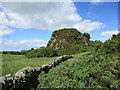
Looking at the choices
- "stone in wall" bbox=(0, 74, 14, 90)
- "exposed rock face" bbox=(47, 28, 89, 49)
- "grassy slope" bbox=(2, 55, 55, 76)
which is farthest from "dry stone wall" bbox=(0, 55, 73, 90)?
"exposed rock face" bbox=(47, 28, 89, 49)

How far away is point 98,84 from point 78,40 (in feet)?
109

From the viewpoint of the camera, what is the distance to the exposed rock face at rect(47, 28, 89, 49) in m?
35.9

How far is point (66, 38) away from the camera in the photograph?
3669 cm

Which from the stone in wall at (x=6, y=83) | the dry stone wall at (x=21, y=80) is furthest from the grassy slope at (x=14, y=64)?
the stone in wall at (x=6, y=83)

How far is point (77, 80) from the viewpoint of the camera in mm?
5762

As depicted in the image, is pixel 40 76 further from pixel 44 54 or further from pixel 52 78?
pixel 44 54

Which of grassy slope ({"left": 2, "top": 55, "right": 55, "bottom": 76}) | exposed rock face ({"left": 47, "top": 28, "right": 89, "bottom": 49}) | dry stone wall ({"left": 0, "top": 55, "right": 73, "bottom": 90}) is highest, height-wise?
exposed rock face ({"left": 47, "top": 28, "right": 89, "bottom": 49})

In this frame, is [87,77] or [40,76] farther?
[40,76]

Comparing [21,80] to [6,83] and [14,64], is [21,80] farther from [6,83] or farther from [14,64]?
[14,64]

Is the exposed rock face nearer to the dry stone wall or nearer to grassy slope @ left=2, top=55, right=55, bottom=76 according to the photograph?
grassy slope @ left=2, top=55, right=55, bottom=76

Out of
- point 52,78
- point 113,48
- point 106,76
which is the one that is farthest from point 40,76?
point 113,48

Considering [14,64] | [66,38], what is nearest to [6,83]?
[14,64]

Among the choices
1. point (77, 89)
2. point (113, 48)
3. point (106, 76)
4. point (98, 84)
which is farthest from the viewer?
point (113, 48)

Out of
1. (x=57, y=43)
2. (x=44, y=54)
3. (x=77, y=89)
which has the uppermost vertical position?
(x=57, y=43)
